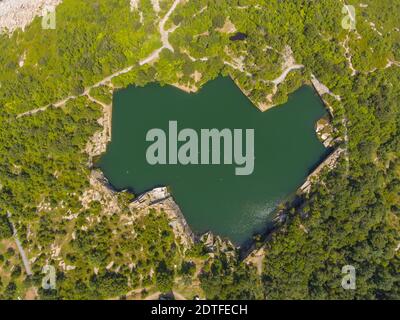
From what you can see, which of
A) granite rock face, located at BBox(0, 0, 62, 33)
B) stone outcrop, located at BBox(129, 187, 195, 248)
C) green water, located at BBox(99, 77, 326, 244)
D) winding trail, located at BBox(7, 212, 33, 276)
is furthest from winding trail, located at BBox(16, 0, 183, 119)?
winding trail, located at BBox(7, 212, 33, 276)

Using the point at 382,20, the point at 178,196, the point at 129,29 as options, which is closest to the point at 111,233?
the point at 178,196

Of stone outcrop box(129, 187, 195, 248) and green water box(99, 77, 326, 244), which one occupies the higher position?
green water box(99, 77, 326, 244)

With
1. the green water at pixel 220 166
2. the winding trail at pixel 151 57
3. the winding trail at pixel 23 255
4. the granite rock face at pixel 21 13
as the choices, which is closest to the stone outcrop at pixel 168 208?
the green water at pixel 220 166

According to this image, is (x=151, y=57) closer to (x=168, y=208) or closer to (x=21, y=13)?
(x=21, y=13)

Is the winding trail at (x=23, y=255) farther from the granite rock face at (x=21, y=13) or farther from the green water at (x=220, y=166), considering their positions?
the granite rock face at (x=21, y=13)

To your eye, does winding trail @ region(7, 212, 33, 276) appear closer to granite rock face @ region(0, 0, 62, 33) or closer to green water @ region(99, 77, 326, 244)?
green water @ region(99, 77, 326, 244)

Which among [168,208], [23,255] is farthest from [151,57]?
[23,255]
